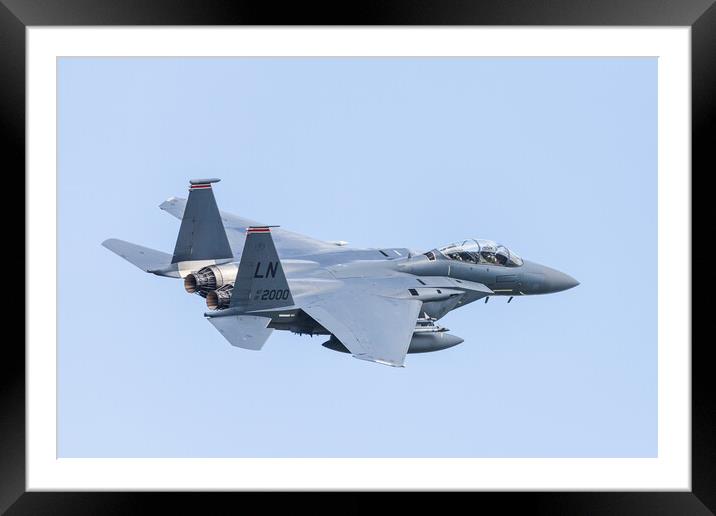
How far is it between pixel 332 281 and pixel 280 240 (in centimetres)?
Result: 382

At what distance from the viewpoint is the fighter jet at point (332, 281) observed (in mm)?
19109

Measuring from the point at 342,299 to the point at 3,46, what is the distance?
30.0ft

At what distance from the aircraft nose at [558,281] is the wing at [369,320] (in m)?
4.06

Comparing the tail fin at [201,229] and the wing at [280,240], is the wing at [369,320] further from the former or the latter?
the wing at [280,240]

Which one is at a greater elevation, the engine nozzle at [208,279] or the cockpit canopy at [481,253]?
the cockpit canopy at [481,253]

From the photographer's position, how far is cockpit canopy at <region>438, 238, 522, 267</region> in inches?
923

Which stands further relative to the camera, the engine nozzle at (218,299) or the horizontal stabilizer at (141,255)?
the horizontal stabilizer at (141,255)

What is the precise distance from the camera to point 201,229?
22.8 m

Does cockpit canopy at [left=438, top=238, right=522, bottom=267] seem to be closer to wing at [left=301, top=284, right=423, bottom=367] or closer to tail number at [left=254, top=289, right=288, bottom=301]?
wing at [left=301, top=284, right=423, bottom=367]

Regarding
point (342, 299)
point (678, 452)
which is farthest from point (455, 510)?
point (342, 299)

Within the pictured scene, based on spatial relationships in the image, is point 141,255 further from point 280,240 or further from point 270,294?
point 270,294

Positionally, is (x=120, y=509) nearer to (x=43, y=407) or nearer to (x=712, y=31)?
(x=43, y=407)

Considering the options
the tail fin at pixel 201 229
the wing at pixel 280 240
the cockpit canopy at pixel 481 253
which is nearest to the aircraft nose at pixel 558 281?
the cockpit canopy at pixel 481 253

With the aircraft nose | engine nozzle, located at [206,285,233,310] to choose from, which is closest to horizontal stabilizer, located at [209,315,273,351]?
engine nozzle, located at [206,285,233,310]
